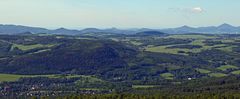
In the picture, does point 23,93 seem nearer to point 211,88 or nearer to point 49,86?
point 49,86

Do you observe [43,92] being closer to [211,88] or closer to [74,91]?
[74,91]

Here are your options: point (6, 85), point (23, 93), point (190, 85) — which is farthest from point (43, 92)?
point (190, 85)

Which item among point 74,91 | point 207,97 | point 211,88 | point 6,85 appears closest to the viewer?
point 207,97

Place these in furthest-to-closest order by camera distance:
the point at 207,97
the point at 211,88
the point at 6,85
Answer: the point at 6,85
the point at 211,88
the point at 207,97

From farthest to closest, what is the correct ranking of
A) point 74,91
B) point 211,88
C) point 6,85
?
point 6,85, point 74,91, point 211,88

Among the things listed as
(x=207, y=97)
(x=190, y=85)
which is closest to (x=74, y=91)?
(x=190, y=85)

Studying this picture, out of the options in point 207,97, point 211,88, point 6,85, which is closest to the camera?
point 207,97

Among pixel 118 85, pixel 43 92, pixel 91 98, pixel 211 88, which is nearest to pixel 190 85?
pixel 211 88

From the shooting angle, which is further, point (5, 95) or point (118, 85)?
point (118, 85)

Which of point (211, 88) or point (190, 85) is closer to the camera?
point (211, 88)
